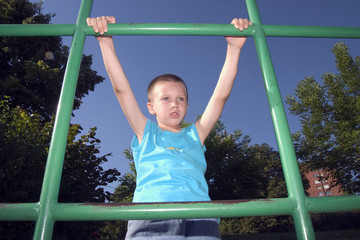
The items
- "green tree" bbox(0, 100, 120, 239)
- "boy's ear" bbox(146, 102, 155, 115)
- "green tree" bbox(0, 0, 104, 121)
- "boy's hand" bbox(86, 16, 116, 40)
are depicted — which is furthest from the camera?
"green tree" bbox(0, 0, 104, 121)

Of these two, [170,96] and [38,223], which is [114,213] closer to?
[38,223]

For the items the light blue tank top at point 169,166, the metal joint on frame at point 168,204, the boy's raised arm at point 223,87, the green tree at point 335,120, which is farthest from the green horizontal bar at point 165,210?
the green tree at point 335,120

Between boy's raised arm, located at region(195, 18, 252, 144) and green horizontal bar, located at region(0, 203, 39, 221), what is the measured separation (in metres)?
1.03

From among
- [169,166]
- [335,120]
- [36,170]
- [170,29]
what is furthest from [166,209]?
[335,120]

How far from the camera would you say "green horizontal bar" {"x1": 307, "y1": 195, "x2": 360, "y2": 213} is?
0.79m

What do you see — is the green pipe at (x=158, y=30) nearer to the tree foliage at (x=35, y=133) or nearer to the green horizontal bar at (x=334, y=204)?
the green horizontal bar at (x=334, y=204)

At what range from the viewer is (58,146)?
2.92 ft

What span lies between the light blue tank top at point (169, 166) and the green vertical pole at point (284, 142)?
524 millimetres

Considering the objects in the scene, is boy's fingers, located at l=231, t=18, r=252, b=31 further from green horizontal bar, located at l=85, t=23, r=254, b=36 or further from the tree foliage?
the tree foliage

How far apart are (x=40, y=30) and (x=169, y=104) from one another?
79cm

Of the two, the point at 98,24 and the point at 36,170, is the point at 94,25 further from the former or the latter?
the point at 36,170

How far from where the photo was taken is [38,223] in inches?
30.7

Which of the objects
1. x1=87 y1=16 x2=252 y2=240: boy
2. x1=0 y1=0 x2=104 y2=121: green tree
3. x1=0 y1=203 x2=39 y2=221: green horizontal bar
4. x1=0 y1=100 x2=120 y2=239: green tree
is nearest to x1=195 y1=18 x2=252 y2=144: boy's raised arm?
x1=87 y1=16 x2=252 y2=240: boy

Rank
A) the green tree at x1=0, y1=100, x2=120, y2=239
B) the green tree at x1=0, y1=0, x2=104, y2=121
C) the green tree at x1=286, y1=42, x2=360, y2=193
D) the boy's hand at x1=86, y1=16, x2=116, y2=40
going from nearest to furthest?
the boy's hand at x1=86, y1=16, x2=116, y2=40, the green tree at x1=0, y1=100, x2=120, y2=239, the green tree at x1=0, y1=0, x2=104, y2=121, the green tree at x1=286, y1=42, x2=360, y2=193
